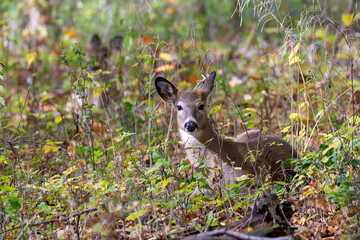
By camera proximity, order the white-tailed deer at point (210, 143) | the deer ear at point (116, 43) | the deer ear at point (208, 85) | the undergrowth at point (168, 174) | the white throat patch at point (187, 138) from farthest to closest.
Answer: the deer ear at point (116, 43) → the deer ear at point (208, 85) → the white throat patch at point (187, 138) → the white-tailed deer at point (210, 143) → the undergrowth at point (168, 174)

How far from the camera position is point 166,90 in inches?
223

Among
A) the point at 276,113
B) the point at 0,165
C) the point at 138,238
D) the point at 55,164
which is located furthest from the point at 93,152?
the point at 276,113

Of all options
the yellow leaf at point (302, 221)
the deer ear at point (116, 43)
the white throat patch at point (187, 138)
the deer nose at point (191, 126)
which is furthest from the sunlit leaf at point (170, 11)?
the yellow leaf at point (302, 221)

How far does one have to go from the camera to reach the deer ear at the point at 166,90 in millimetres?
5543

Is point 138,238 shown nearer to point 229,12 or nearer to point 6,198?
point 6,198

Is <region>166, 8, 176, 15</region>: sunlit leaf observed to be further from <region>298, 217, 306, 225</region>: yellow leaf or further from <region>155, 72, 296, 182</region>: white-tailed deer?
<region>298, 217, 306, 225</region>: yellow leaf

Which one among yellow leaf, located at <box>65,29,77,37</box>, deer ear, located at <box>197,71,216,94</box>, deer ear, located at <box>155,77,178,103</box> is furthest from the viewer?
yellow leaf, located at <box>65,29,77,37</box>

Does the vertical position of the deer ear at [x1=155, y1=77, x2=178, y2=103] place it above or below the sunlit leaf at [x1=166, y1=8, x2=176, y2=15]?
below

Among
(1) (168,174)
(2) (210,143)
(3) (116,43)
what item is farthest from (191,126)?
(3) (116,43)

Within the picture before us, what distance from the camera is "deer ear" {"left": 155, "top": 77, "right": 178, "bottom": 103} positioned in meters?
5.54

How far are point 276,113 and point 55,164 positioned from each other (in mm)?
3399

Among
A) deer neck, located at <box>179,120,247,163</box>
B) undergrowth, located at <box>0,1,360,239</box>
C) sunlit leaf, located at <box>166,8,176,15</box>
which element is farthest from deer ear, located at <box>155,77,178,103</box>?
sunlit leaf, located at <box>166,8,176,15</box>

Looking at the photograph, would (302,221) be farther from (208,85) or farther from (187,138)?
(208,85)

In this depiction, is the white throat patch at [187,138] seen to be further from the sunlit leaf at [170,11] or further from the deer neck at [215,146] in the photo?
the sunlit leaf at [170,11]
